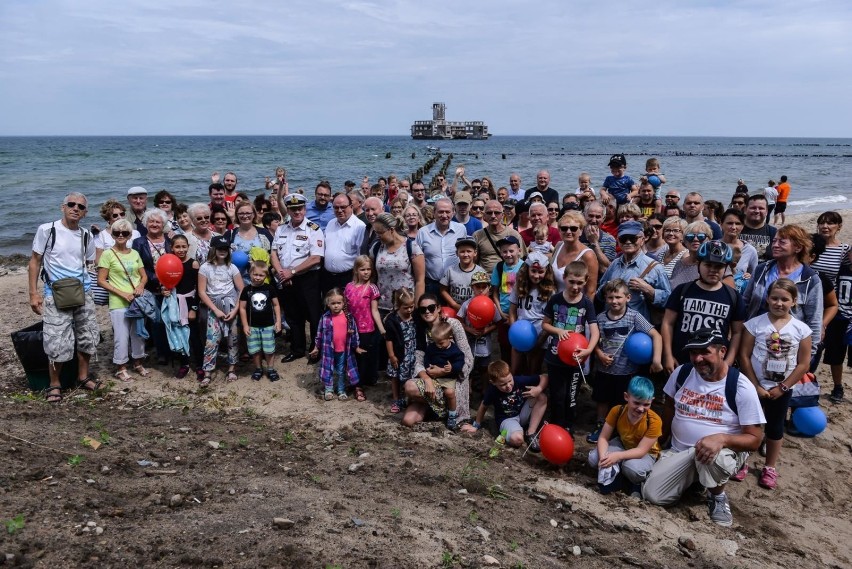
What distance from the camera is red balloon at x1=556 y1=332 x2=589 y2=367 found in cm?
538

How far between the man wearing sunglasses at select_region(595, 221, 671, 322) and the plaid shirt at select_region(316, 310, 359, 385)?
8.80 feet

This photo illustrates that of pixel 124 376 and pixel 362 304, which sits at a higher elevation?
pixel 362 304

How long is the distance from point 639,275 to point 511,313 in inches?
50.8

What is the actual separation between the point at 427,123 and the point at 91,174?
76076mm

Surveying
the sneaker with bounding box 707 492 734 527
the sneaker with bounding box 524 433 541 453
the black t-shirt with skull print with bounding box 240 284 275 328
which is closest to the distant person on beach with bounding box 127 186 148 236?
the black t-shirt with skull print with bounding box 240 284 275 328

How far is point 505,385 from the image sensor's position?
564cm

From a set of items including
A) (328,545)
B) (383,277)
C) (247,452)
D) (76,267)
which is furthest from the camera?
(383,277)

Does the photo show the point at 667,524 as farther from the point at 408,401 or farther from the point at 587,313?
the point at 408,401

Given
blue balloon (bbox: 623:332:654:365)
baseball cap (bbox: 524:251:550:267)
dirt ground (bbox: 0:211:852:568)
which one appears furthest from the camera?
baseball cap (bbox: 524:251:550:267)

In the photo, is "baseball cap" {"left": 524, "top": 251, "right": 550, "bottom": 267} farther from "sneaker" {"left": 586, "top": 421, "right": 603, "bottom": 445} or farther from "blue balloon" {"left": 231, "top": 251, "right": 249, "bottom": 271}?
"blue balloon" {"left": 231, "top": 251, "right": 249, "bottom": 271}

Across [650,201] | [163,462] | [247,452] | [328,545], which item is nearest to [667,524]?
[328,545]

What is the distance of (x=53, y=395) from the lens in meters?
6.40

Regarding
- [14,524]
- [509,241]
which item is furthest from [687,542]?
[14,524]

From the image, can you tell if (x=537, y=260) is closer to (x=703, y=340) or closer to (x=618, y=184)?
(x=703, y=340)
